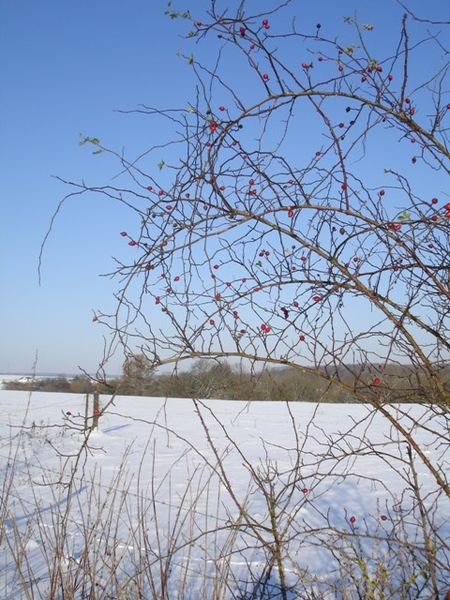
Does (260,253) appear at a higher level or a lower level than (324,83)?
lower

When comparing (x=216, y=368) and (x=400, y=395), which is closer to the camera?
(x=400, y=395)

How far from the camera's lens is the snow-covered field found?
161 centimetres

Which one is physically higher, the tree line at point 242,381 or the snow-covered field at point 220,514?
the tree line at point 242,381

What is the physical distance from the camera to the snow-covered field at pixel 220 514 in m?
1.61

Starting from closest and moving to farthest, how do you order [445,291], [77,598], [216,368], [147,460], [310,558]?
1. [445,291]
2. [216,368]
3. [77,598]
4. [310,558]
5. [147,460]

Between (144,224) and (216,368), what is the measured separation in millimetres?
517

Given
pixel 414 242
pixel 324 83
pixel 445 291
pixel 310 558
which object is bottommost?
pixel 310 558

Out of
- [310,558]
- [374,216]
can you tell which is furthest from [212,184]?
[310,558]

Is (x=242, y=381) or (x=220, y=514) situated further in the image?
(x=220, y=514)

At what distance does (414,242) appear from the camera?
1.44 m

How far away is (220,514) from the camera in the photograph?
5.79 m

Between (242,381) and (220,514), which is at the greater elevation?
(242,381)

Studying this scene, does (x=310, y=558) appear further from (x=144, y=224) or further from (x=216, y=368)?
(x=144, y=224)

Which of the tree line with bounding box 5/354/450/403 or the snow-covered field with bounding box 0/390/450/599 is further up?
the tree line with bounding box 5/354/450/403
